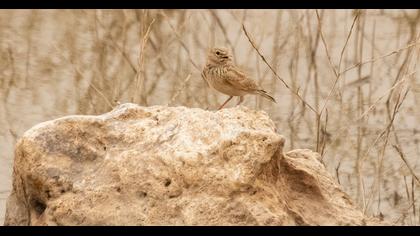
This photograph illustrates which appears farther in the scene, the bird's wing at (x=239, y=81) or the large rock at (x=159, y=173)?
the bird's wing at (x=239, y=81)

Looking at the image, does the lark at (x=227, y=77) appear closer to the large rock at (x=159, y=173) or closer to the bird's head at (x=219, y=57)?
the bird's head at (x=219, y=57)

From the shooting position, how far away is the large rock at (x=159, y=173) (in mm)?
4770

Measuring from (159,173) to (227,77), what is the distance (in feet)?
4.33

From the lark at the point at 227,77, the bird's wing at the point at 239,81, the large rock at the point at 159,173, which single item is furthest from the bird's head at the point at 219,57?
the large rock at the point at 159,173

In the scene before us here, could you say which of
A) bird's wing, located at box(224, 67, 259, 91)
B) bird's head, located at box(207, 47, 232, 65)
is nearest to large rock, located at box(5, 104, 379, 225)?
bird's wing, located at box(224, 67, 259, 91)

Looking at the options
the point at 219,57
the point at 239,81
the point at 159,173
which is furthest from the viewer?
the point at 219,57

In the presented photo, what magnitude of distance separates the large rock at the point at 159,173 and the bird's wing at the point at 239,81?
912mm

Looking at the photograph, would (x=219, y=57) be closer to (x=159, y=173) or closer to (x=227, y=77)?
(x=227, y=77)

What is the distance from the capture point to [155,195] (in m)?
4.80

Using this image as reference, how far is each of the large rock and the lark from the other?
3.02 ft

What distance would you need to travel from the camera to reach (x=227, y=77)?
6035mm

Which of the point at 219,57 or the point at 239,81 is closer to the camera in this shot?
the point at 239,81

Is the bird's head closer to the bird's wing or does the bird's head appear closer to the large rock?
the bird's wing

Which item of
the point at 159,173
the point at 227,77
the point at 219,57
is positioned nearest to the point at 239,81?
the point at 227,77
